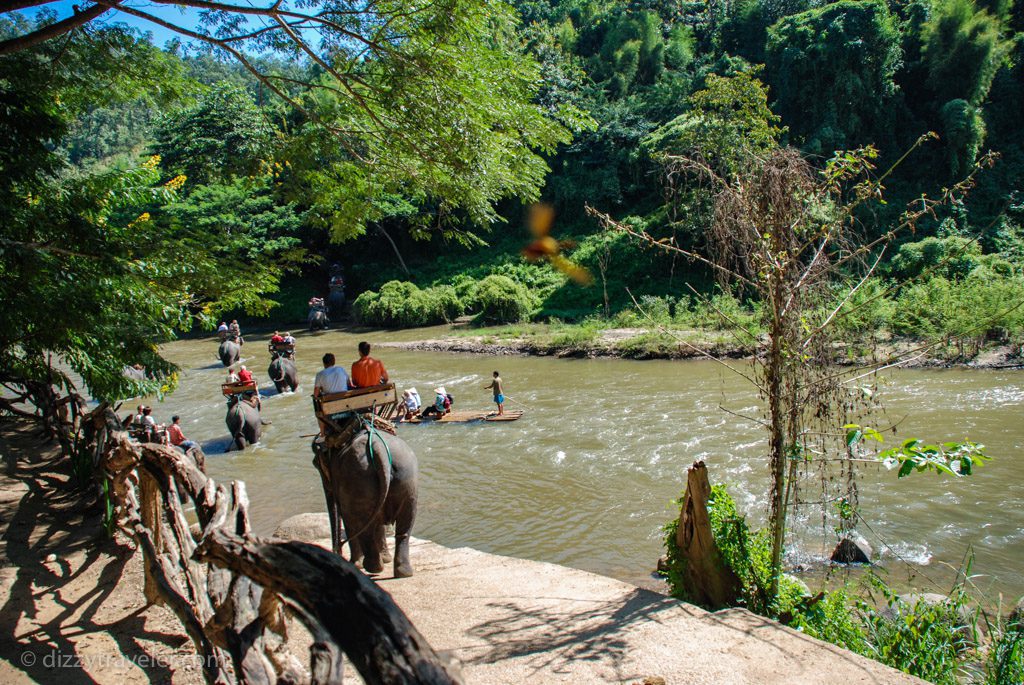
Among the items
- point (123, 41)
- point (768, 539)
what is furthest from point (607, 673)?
point (123, 41)

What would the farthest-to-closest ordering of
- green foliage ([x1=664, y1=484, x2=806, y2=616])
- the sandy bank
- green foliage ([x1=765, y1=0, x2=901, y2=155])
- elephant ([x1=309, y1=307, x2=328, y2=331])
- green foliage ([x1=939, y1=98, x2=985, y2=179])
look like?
elephant ([x1=309, y1=307, x2=328, y2=331]) < green foliage ([x1=765, y1=0, x2=901, y2=155]) < green foliage ([x1=939, y1=98, x2=985, y2=179]) < the sandy bank < green foliage ([x1=664, y1=484, x2=806, y2=616])

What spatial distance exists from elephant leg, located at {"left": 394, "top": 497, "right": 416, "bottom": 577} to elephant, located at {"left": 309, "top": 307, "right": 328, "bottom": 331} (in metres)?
32.7

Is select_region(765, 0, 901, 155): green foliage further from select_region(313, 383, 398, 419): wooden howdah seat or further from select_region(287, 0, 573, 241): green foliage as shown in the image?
select_region(313, 383, 398, 419): wooden howdah seat

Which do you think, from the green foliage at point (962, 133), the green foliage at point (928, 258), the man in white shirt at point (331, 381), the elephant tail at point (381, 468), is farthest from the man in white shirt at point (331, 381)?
the green foliage at point (962, 133)

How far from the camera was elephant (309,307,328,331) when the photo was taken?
38.4 m

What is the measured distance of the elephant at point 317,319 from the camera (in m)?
38.4

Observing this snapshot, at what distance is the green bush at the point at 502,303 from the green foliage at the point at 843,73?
15189 mm

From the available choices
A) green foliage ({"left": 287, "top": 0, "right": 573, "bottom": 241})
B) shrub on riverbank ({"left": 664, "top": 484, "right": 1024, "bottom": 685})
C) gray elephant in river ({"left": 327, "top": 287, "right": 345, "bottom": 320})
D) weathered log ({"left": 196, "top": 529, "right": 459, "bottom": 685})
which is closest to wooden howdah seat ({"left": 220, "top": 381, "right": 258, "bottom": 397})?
green foliage ({"left": 287, "top": 0, "right": 573, "bottom": 241})

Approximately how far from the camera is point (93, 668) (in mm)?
4312

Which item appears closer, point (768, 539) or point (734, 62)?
point (768, 539)

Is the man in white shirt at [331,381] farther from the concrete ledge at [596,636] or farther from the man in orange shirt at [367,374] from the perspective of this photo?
the concrete ledge at [596,636]

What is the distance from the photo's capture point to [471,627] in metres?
5.75

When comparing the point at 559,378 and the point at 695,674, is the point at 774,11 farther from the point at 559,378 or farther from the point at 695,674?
the point at 695,674

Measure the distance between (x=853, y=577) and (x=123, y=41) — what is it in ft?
33.2
